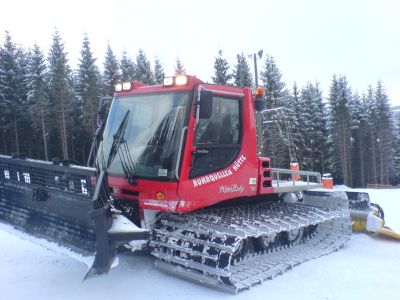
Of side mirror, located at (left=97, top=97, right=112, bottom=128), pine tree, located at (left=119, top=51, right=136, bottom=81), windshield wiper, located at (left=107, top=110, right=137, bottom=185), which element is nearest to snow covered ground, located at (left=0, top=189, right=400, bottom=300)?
windshield wiper, located at (left=107, top=110, right=137, bottom=185)

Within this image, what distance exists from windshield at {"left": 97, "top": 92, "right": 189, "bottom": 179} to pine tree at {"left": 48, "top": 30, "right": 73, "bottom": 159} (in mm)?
26956

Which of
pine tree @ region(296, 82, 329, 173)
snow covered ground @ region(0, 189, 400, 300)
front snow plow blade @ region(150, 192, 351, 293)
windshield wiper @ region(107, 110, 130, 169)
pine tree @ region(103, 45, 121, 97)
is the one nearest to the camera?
snow covered ground @ region(0, 189, 400, 300)

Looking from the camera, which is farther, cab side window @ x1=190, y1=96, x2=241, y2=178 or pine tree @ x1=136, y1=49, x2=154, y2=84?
pine tree @ x1=136, y1=49, x2=154, y2=84

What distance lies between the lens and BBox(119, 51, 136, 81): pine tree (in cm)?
3762

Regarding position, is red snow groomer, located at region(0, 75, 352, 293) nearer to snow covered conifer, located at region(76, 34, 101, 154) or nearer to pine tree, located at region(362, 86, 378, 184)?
snow covered conifer, located at region(76, 34, 101, 154)

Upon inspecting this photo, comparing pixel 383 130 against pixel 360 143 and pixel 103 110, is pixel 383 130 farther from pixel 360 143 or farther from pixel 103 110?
pixel 103 110

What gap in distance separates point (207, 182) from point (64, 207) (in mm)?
1889

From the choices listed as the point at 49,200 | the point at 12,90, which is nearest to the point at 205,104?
the point at 49,200

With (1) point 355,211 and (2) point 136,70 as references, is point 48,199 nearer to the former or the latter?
(1) point 355,211

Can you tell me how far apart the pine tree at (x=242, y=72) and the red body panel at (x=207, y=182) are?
29.8 meters

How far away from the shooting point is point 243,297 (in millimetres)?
5102

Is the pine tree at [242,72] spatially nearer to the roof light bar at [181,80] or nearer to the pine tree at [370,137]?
the pine tree at [370,137]

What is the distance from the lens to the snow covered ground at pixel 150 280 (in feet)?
16.8

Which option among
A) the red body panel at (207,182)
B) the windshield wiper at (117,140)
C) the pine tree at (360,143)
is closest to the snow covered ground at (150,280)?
the red body panel at (207,182)
